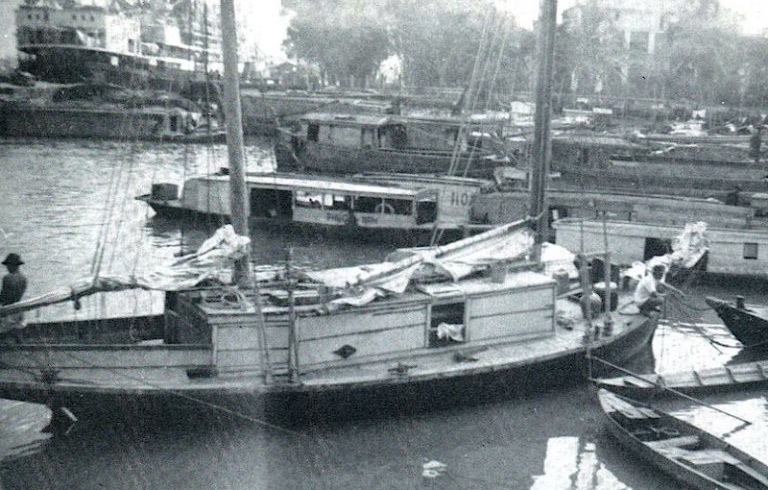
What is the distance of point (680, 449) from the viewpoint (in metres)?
13.7

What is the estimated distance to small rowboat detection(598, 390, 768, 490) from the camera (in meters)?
12.7

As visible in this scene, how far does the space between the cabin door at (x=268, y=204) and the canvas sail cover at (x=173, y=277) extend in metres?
18.4

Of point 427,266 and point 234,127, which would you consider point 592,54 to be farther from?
point 234,127

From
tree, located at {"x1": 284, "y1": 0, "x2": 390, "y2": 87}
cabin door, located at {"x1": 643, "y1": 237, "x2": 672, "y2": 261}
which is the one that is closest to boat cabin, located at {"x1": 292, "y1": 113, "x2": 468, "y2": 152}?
cabin door, located at {"x1": 643, "y1": 237, "x2": 672, "y2": 261}

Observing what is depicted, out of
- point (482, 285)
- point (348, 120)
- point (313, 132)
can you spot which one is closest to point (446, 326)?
point (482, 285)

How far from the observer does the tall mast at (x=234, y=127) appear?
14.8m

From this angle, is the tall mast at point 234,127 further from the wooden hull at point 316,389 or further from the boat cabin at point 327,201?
the boat cabin at point 327,201

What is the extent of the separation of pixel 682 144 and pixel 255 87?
47263 mm

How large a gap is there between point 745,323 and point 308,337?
12264 mm

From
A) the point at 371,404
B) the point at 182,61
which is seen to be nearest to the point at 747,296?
the point at 371,404

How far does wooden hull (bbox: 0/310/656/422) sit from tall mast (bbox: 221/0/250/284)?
2508mm

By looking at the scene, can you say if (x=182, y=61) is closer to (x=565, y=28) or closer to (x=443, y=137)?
(x=565, y=28)

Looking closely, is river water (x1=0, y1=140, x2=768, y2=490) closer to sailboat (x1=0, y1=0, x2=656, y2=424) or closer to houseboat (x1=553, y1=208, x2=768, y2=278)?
sailboat (x1=0, y1=0, x2=656, y2=424)

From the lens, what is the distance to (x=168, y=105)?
67.9 m
